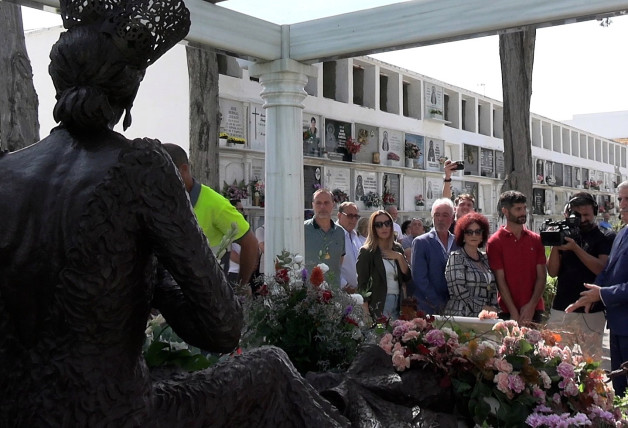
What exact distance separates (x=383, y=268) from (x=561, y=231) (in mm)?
1302

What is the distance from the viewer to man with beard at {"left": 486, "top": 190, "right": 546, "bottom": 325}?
5.34m

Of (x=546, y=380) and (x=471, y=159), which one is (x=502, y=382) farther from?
(x=471, y=159)

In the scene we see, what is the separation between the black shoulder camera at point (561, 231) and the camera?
5.29m

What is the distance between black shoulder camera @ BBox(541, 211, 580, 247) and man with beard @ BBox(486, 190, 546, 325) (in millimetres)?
149

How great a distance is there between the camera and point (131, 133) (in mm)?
14750

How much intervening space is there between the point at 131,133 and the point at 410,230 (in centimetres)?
753

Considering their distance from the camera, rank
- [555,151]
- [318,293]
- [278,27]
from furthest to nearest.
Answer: [555,151]
[278,27]
[318,293]

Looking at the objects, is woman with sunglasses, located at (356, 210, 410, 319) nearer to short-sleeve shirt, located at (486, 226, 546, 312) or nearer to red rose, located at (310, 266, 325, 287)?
short-sleeve shirt, located at (486, 226, 546, 312)

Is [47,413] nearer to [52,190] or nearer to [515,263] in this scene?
[52,190]

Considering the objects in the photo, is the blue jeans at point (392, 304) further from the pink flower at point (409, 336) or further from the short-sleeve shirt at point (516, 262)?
the pink flower at point (409, 336)

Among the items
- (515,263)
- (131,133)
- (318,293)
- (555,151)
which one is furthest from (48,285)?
(555,151)

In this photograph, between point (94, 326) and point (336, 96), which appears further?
point (336, 96)

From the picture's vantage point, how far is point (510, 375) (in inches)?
113

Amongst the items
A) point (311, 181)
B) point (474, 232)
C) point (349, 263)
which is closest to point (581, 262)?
point (474, 232)
